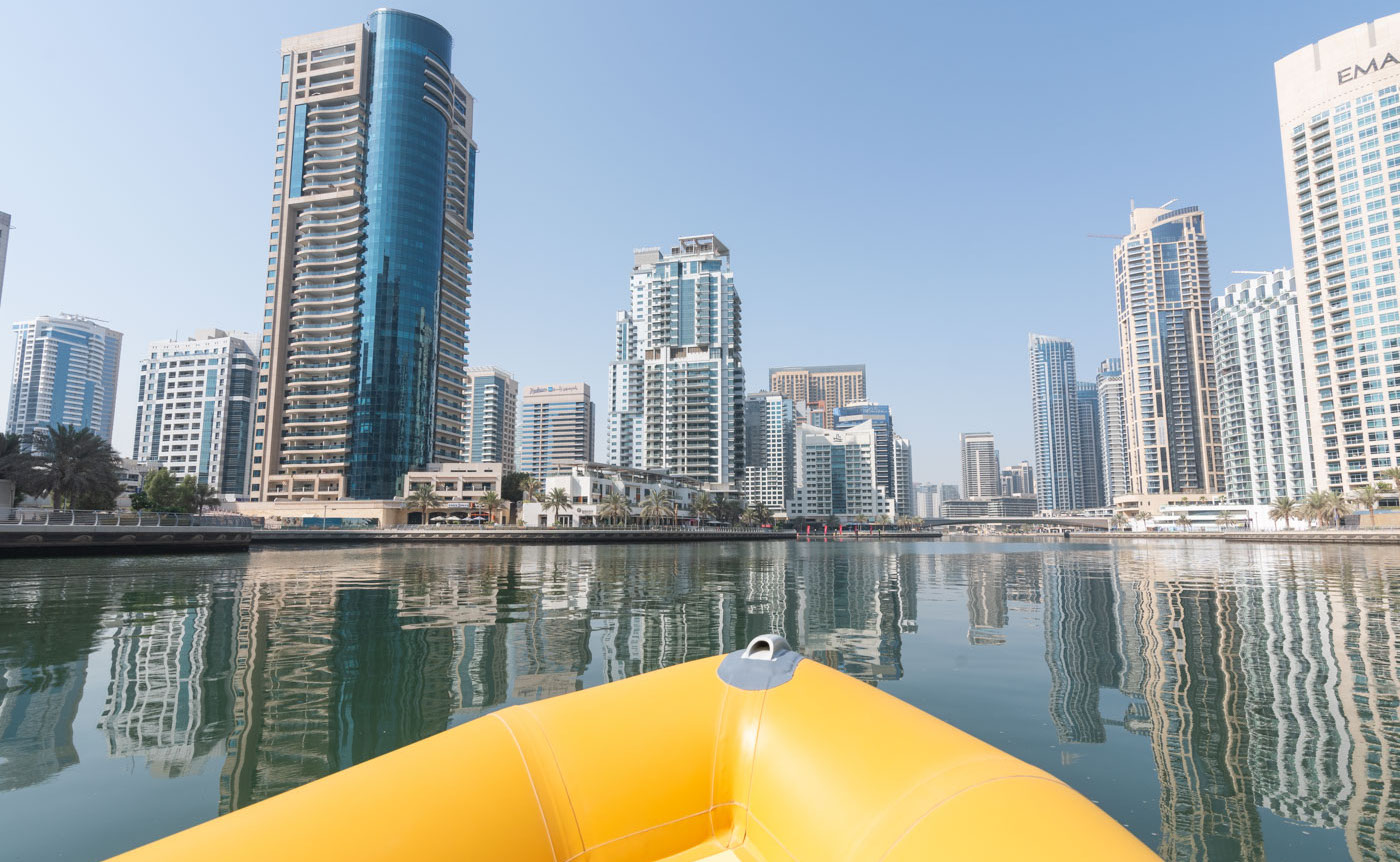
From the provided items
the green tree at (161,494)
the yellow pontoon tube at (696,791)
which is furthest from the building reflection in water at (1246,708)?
the green tree at (161,494)

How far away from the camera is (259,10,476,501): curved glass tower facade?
353 feet

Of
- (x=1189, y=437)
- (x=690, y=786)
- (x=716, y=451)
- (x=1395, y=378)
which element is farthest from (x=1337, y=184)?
(x=690, y=786)

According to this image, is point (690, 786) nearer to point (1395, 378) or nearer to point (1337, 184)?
point (1395, 378)

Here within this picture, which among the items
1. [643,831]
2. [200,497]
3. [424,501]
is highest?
[200,497]

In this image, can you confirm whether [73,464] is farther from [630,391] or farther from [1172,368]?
[1172,368]

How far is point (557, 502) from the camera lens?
107 m

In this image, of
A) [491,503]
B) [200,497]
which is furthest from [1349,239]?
[200,497]

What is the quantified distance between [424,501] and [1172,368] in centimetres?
20294

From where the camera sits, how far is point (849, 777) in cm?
289

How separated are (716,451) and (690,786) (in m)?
148

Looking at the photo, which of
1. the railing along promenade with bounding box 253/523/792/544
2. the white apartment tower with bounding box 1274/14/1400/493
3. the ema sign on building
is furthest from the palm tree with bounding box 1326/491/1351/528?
the railing along promenade with bounding box 253/523/792/544

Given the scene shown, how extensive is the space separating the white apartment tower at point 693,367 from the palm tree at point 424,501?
5770 centimetres

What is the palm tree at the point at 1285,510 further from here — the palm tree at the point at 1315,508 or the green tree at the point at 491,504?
the green tree at the point at 491,504

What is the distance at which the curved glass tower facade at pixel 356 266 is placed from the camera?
107562 mm
